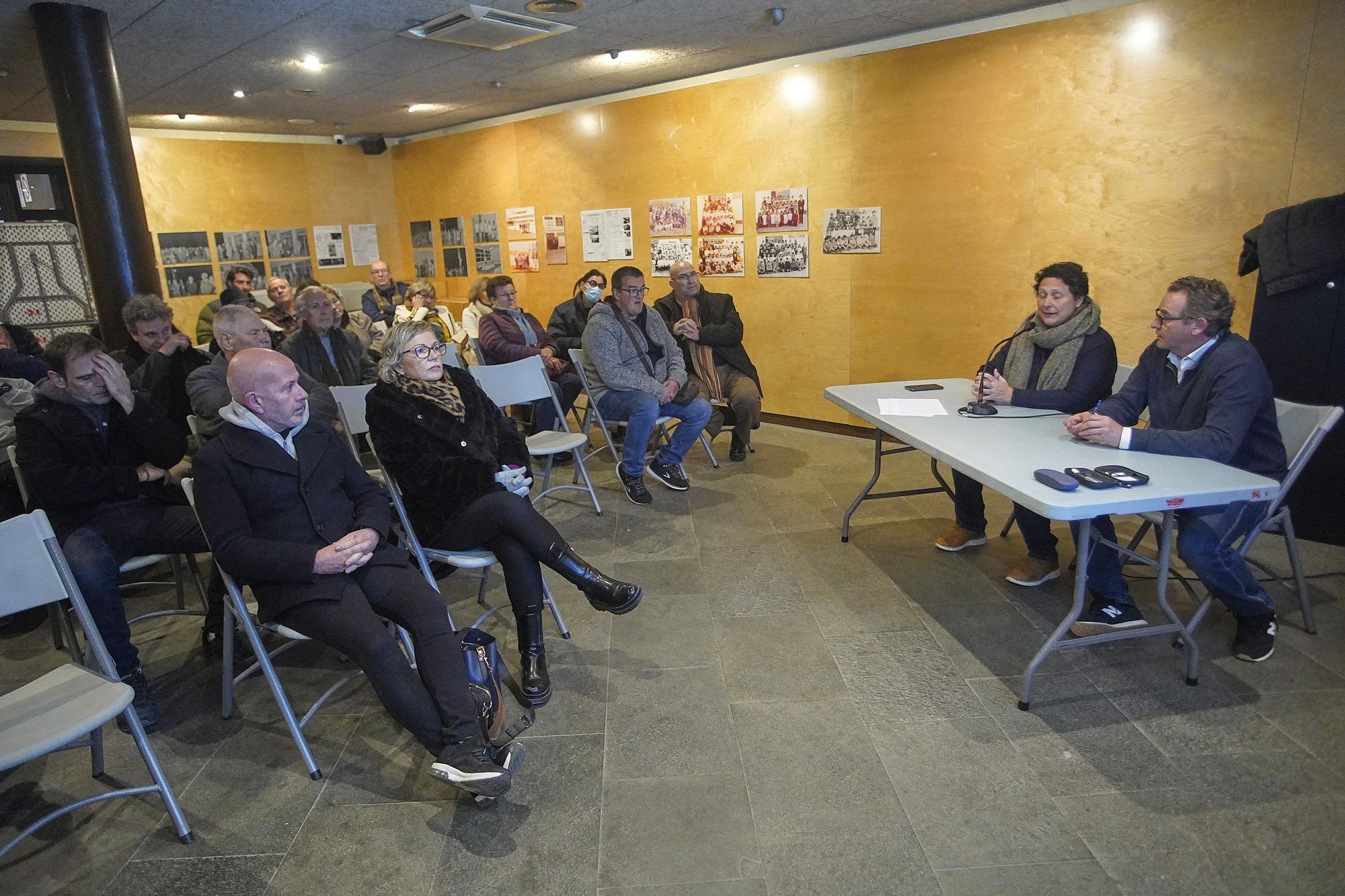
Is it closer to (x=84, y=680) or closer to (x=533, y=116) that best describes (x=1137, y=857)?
(x=84, y=680)

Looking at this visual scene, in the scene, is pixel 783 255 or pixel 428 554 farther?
pixel 783 255

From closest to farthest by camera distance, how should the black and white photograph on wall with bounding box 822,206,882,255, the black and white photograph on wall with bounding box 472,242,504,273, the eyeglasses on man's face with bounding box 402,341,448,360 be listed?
the eyeglasses on man's face with bounding box 402,341,448,360 → the black and white photograph on wall with bounding box 822,206,882,255 → the black and white photograph on wall with bounding box 472,242,504,273

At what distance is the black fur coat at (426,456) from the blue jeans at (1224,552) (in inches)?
98.7

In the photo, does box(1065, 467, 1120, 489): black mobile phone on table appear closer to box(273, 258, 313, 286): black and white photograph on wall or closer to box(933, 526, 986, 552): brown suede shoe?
box(933, 526, 986, 552): brown suede shoe

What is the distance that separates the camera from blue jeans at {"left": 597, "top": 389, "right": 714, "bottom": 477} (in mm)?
4746

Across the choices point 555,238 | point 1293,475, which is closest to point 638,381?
point 1293,475

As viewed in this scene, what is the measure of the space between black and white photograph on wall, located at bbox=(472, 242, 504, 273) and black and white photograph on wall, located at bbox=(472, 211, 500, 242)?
0.06 m

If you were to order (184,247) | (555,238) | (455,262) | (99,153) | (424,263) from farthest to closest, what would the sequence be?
(424,263)
(455,262)
(184,247)
(555,238)
(99,153)

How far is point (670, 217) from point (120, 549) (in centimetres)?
496

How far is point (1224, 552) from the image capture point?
9.09 feet

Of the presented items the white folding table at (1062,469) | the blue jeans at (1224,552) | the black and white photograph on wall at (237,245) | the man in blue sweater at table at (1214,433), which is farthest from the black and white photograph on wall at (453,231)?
the blue jeans at (1224,552)

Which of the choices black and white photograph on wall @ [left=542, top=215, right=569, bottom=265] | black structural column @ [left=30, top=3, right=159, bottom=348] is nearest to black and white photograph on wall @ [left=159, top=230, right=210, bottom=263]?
black and white photograph on wall @ [left=542, top=215, right=569, bottom=265]

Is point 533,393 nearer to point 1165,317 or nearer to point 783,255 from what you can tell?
point 783,255

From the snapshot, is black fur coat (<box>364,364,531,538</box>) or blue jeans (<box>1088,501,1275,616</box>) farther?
black fur coat (<box>364,364,531,538</box>)
